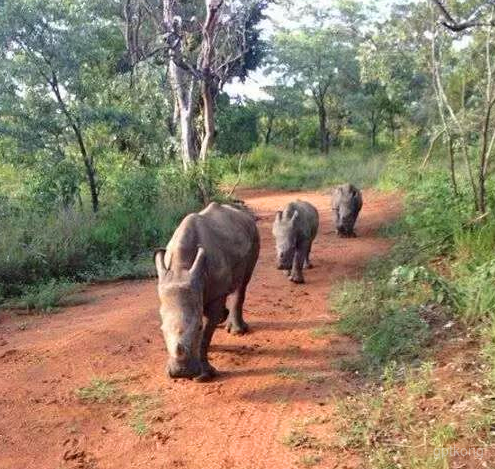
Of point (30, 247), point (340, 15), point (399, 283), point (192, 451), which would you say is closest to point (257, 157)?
point (340, 15)

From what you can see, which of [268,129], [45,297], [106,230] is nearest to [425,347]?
[45,297]

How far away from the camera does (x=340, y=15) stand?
1380 inches

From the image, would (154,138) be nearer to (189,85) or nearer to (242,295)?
(189,85)

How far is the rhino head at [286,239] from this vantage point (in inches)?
356

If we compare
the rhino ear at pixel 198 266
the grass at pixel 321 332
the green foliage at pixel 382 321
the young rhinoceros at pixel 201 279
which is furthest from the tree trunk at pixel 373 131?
the rhino ear at pixel 198 266

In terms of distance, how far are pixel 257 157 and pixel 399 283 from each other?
19594mm

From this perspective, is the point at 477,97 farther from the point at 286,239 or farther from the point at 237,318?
the point at 237,318

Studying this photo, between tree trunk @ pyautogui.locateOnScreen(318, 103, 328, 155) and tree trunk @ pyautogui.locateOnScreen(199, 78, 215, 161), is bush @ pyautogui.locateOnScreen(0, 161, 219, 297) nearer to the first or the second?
tree trunk @ pyautogui.locateOnScreen(199, 78, 215, 161)

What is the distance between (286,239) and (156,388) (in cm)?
402

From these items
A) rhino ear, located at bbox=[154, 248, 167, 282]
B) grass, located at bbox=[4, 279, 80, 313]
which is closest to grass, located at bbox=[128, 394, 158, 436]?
rhino ear, located at bbox=[154, 248, 167, 282]

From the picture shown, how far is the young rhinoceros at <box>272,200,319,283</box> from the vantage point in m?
9.10

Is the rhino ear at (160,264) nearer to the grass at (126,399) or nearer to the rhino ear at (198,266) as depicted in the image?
the rhino ear at (198,266)

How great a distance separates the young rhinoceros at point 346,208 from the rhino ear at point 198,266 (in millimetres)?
7715

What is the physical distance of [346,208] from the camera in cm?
1280
